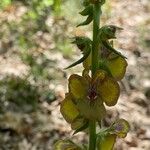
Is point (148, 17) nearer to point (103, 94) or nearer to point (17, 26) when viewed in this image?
point (17, 26)

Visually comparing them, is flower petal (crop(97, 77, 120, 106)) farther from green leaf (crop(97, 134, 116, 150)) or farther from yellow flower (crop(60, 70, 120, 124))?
green leaf (crop(97, 134, 116, 150))

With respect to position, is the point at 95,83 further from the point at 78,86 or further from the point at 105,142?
the point at 105,142

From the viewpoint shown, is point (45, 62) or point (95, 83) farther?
point (45, 62)

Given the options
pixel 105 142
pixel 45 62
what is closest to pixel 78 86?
pixel 105 142

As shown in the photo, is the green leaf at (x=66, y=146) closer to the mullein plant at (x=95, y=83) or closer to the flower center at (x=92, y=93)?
the mullein plant at (x=95, y=83)

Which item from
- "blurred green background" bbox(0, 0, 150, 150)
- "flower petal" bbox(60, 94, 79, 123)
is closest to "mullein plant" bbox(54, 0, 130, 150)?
"flower petal" bbox(60, 94, 79, 123)
